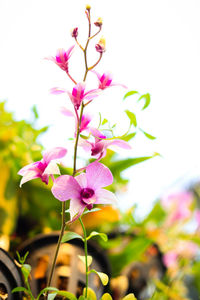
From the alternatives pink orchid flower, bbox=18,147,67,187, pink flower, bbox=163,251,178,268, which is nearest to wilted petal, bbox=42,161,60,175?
pink orchid flower, bbox=18,147,67,187

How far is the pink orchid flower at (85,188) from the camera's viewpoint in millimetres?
182

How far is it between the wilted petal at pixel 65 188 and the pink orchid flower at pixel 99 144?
0.07 ft

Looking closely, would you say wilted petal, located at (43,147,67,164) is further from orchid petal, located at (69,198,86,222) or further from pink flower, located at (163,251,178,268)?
pink flower, located at (163,251,178,268)

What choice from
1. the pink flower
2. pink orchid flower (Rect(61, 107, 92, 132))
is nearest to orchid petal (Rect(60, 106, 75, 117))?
pink orchid flower (Rect(61, 107, 92, 132))

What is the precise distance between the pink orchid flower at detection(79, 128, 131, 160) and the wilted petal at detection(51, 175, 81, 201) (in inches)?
0.9

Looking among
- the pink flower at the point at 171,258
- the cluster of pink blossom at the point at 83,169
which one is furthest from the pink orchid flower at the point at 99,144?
the pink flower at the point at 171,258

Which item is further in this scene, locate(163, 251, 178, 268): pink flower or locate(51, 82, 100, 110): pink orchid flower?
locate(163, 251, 178, 268): pink flower

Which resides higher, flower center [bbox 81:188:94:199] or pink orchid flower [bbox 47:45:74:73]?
pink orchid flower [bbox 47:45:74:73]

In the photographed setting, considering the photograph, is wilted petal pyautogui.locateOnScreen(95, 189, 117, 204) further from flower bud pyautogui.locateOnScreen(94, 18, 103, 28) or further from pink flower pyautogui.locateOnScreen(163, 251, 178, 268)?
pink flower pyautogui.locateOnScreen(163, 251, 178, 268)

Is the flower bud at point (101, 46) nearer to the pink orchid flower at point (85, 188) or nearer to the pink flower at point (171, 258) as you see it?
the pink orchid flower at point (85, 188)

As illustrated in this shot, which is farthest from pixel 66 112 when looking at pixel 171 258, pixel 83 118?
pixel 171 258

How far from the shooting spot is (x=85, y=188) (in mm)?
189

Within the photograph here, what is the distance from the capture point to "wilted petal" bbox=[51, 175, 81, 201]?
181 mm

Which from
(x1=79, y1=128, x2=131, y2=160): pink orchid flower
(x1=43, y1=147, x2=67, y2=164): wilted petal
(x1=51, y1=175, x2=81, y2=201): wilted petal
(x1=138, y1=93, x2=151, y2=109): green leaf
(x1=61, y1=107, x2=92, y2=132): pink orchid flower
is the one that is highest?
(x1=138, y1=93, x2=151, y2=109): green leaf
